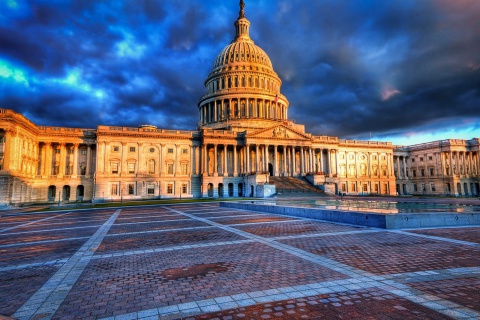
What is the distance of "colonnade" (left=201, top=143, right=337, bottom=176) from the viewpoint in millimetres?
70812

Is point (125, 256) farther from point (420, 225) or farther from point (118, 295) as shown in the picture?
point (420, 225)

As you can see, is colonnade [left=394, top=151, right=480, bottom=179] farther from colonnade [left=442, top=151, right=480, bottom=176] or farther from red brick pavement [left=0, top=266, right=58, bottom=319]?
red brick pavement [left=0, top=266, right=58, bottom=319]

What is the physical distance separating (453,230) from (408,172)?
309 ft

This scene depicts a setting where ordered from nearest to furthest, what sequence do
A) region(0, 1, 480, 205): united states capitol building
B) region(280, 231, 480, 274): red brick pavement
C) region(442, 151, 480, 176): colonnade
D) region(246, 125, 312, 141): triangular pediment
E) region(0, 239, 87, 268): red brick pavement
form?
region(280, 231, 480, 274): red brick pavement < region(0, 239, 87, 268): red brick pavement < region(0, 1, 480, 205): united states capitol building < region(246, 125, 312, 141): triangular pediment < region(442, 151, 480, 176): colonnade

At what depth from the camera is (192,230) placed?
52.0 feet

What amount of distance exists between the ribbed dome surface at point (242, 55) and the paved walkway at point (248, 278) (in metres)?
92.1

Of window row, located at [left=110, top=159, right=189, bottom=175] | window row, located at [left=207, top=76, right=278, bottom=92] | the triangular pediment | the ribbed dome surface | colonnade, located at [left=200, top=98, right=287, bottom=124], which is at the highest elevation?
the ribbed dome surface

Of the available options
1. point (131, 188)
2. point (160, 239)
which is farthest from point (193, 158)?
point (160, 239)

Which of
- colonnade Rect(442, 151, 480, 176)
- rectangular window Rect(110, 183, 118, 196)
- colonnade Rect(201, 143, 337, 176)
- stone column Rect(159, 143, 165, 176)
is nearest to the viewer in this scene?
rectangular window Rect(110, 183, 118, 196)

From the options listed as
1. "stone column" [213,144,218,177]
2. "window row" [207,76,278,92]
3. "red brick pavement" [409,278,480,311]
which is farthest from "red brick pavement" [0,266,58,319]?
"window row" [207,76,278,92]

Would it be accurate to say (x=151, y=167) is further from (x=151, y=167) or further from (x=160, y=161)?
(x=160, y=161)

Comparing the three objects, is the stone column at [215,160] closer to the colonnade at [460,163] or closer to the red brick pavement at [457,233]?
the red brick pavement at [457,233]

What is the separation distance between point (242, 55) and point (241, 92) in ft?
57.8

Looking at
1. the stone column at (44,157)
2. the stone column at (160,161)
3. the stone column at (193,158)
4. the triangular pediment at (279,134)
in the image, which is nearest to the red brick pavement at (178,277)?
the stone column at (160,161)
